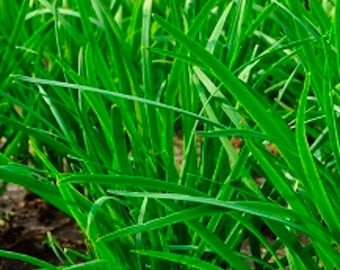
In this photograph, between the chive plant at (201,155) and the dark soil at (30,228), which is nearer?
the chive plant at (201,155)

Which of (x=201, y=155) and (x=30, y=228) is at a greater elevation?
(x=201, y=155)

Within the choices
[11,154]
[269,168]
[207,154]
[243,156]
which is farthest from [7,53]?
[269,168]

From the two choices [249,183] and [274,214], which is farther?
[249,183]

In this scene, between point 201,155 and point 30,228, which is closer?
point 201,155

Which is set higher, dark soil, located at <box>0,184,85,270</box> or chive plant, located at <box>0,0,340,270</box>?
chive plant, located at <box>0,0,340,270</box>

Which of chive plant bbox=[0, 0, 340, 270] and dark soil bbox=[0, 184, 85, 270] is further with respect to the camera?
dark soil bbox=[0, 184, 85, 270]

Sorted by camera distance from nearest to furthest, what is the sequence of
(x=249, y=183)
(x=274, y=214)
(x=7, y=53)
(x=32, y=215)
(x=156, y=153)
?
(x=274, y=214) < (x=249, y=183) < (x=156, y=153) < (x=7, y=53) < (x=32, y=215)

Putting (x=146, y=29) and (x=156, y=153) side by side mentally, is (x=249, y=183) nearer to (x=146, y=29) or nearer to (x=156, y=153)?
(x=156, y=153)

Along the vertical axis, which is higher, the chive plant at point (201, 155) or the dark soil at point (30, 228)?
the chive plant at point (201, 155)
